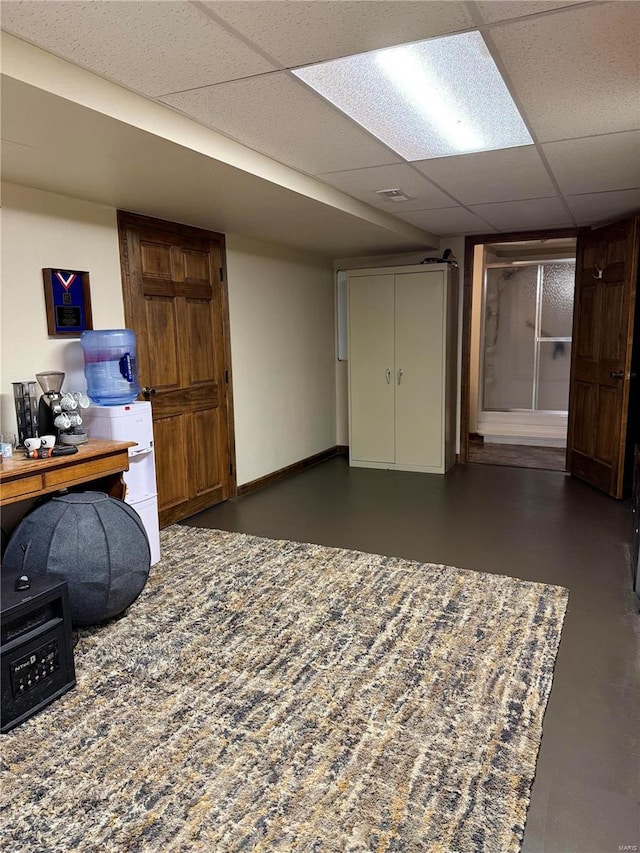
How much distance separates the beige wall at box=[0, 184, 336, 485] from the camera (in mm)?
3027

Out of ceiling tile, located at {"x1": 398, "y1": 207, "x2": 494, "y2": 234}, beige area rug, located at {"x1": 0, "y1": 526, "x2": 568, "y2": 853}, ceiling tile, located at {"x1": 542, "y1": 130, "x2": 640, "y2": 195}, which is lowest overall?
beige area rug, located at {"x1": 0, "y1": 526, "x2": 568, "y2": 853}

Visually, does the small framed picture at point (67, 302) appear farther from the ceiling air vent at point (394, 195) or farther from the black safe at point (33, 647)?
the ceiling air vent at point (394, 195)

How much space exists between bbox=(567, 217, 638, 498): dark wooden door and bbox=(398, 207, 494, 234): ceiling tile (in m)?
0.98

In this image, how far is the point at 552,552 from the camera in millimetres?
3611

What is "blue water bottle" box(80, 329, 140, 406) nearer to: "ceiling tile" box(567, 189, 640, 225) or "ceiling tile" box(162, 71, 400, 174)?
"ceiling tile" box(162, 71, 400, 174)

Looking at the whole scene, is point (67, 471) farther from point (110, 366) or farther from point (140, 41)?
point (140, 41)

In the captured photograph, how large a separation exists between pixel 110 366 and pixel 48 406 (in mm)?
557

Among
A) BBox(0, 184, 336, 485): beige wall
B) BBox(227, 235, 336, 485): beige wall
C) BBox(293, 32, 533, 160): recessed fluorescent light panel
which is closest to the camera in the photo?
BBox(293, 32, 533, 160): recessed fluorescent light panel

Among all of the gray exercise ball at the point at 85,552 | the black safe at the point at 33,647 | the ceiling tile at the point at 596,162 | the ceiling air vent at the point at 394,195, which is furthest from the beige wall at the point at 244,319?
the ceiling tile at the point at 596,162

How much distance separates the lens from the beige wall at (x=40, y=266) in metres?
2.98

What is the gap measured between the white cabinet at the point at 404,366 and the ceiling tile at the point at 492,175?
4.60ft

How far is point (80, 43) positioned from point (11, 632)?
6.46 ft

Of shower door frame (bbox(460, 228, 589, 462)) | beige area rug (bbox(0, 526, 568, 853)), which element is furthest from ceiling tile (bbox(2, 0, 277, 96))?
shower door frame (bbox(460, 228, 589, 462))

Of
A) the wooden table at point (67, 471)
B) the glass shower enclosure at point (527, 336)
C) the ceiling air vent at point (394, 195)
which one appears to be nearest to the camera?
the wooden table at point (67, 471)
